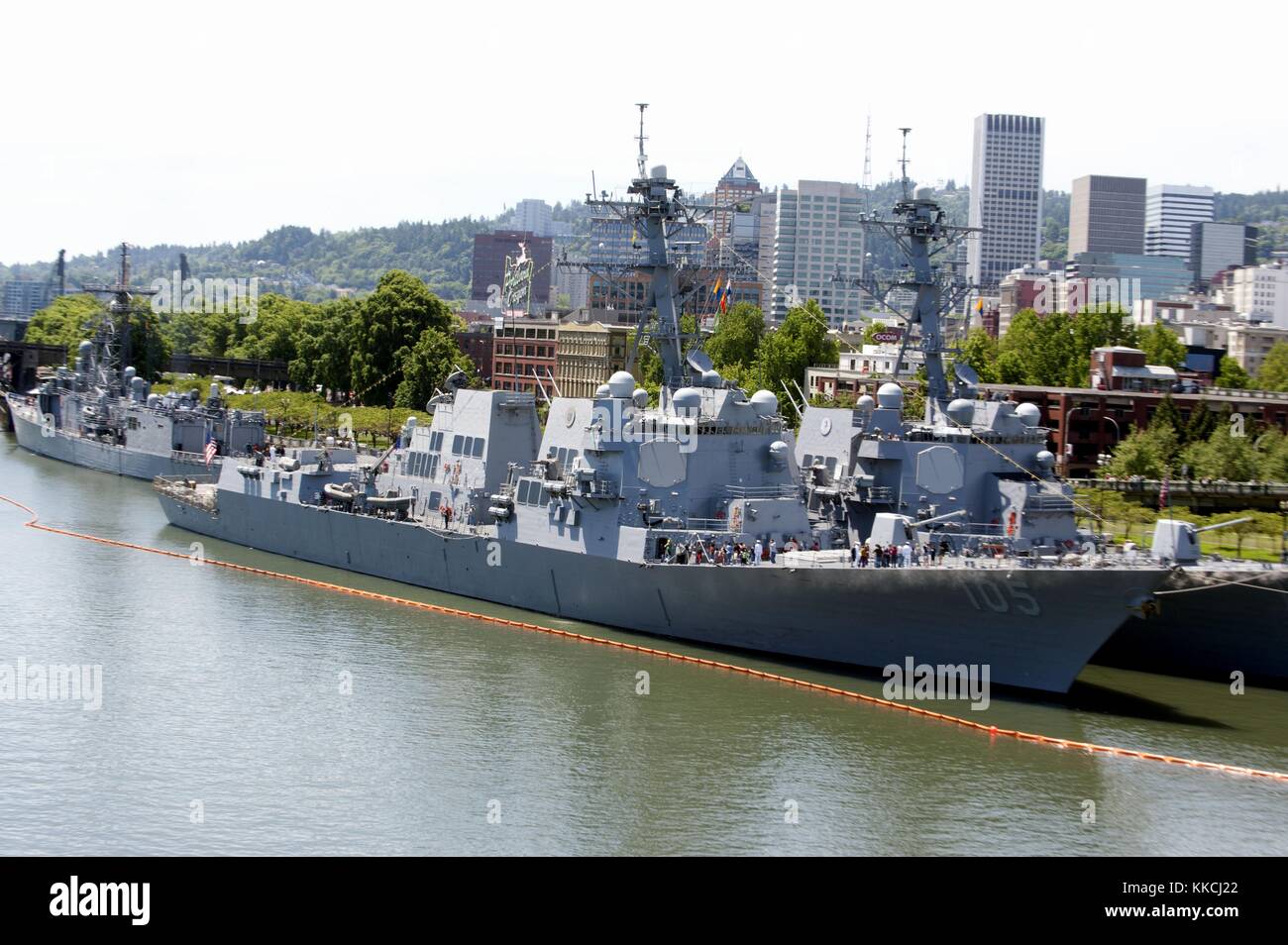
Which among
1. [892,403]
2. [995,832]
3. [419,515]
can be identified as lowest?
[995,832]

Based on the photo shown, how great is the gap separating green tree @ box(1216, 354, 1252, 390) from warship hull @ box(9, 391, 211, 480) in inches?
2013

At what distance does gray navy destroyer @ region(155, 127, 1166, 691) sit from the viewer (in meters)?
25.6

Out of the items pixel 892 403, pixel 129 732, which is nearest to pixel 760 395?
pixel 892 403

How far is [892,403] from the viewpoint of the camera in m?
31.2

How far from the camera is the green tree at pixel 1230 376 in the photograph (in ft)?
236

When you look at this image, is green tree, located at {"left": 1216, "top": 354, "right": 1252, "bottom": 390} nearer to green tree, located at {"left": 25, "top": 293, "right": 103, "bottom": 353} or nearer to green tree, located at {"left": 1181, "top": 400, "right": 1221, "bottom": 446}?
green tree, located at {"left": 1181, "top": 400, "right": 1221, "bottom": 446}

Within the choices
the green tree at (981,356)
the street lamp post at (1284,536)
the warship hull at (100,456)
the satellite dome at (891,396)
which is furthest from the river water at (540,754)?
the green tree at (981,356)

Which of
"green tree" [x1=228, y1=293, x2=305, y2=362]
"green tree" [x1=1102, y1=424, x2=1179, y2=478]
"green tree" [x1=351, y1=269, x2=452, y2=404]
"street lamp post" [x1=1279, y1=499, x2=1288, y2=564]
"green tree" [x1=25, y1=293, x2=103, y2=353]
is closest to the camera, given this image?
"street lamp post" [x1=1279, y1=499, x2=1288, y2=564]

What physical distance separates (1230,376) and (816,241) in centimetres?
12395

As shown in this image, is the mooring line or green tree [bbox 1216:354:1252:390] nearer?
the mooring line

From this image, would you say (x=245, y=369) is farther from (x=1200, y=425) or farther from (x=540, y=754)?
(x=540, y=754)

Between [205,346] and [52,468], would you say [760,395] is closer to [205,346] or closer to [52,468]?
[52,468]

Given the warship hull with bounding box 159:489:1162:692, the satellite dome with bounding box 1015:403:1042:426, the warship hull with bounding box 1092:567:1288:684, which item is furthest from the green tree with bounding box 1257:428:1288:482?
the warship hull with bounding box 159:489:1162:692
